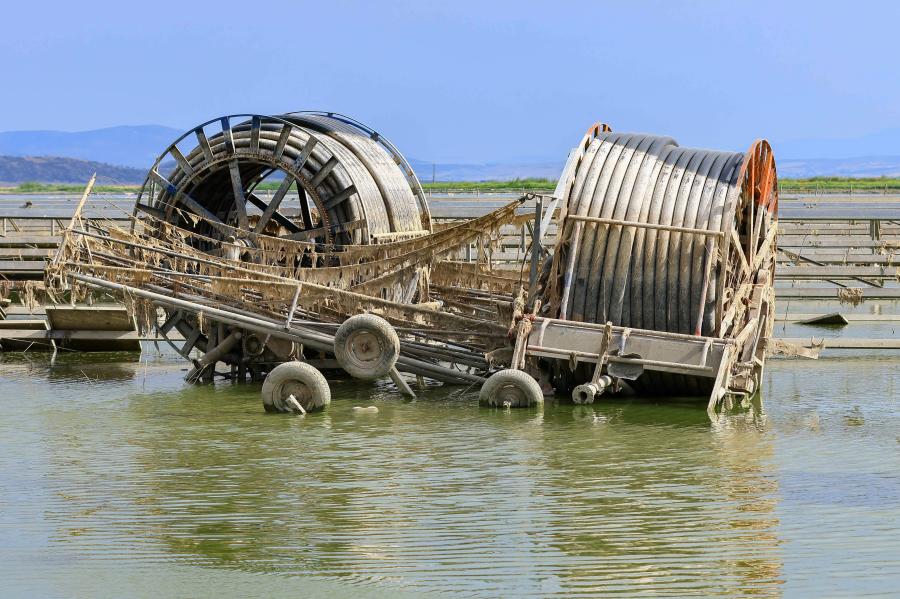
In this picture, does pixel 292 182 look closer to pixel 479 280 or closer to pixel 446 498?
pixel 479 280

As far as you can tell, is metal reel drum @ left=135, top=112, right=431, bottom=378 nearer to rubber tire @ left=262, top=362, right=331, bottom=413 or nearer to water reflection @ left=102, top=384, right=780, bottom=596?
rubber tire @ left=262, top=362, right=331, bottom=413

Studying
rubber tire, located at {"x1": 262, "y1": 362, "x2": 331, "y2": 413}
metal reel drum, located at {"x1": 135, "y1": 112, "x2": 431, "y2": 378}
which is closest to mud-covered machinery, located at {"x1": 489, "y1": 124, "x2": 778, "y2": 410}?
rubber tire, located at {"x1": 262, "y1": 362, "x2": 331, "y2": 413}

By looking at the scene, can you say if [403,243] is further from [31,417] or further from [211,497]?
[211,497]

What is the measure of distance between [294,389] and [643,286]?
4306 millimetres

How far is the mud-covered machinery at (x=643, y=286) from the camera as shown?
16.8 m

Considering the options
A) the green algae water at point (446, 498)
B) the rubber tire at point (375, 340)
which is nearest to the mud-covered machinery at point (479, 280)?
the rubber tire at point (375, 340)

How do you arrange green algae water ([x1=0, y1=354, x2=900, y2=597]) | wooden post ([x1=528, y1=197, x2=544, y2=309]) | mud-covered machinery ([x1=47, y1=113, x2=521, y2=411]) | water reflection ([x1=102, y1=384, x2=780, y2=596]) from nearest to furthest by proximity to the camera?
green algae water ([x1=0, y1=354, x2=900, y2=597])
water reflection ([x1=102, y1=384, x2=780, y2=596])
wooden post ([x1=528, y1=197, x2=544, y2=309])
mud-covered machinery ([x1=47, y1=113, x2=521, y2=411])

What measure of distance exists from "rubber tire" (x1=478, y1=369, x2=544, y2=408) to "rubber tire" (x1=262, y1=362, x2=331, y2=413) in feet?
6.31

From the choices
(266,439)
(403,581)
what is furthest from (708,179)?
(403,581)

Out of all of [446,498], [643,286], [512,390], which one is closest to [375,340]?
[512,390]

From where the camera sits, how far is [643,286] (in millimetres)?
17406

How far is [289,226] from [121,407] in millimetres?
6303

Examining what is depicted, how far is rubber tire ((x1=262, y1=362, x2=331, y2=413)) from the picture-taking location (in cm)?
1702

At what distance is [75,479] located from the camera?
43.4 ft
